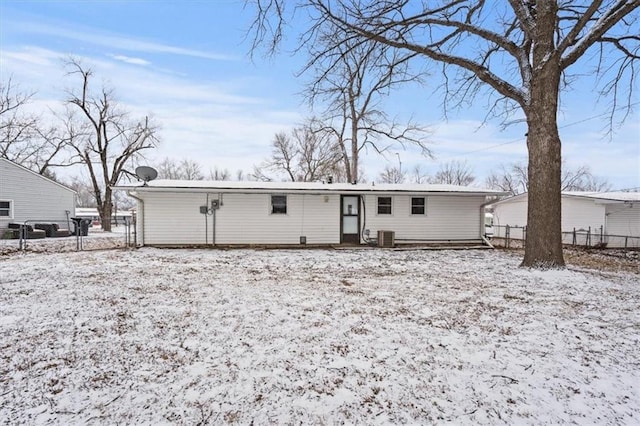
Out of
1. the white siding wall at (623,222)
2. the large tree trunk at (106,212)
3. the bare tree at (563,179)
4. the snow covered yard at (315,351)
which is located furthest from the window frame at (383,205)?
the bare tree at (563,179)

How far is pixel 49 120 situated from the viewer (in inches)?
1016

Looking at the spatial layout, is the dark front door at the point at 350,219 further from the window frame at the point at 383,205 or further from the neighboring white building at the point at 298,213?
the window frame at the point at 383,205

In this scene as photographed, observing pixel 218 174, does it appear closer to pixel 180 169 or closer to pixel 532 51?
pixel 180 169

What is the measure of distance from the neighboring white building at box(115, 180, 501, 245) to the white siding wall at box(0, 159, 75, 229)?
358 inches

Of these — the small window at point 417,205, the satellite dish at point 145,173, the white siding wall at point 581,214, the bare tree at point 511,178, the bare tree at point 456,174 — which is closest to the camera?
the satellite dish at point 145,173

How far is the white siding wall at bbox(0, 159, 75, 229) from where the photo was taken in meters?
16.0

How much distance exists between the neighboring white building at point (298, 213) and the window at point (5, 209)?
901cm

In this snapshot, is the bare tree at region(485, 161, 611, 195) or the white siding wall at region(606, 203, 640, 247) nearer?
the white siding wall at region(606, 203, 640, 247)

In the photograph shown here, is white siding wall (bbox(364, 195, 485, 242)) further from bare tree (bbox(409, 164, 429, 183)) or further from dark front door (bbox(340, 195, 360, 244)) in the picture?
bare tree (bbox(409, 164, 429, 183))

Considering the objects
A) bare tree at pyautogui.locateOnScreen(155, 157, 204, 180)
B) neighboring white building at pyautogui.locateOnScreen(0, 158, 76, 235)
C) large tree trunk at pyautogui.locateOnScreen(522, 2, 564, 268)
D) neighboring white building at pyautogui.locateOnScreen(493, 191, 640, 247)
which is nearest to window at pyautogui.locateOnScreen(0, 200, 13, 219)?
neighboring white building at pyautogui.locateOnScreen(0, 158, 76, 235)

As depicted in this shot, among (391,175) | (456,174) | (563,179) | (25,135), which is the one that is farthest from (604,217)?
(25,135)

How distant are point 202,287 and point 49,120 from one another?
28.4 meters

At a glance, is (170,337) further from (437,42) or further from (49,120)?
(49,120)

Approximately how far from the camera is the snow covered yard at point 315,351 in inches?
96.5
